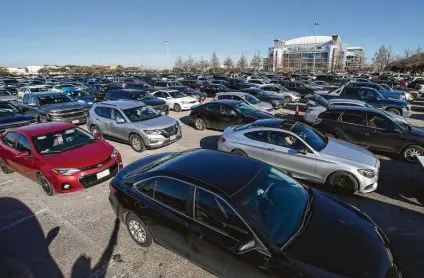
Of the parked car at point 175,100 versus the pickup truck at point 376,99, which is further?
the parked car at point 175,100

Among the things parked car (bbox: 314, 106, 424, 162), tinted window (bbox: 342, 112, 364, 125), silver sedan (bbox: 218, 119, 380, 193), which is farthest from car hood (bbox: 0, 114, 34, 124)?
tinted window (bbox: 342, 112, 364, 125)

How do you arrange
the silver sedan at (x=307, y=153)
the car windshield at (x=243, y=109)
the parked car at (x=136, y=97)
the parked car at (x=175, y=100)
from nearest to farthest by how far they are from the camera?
the silver sedan at (x=307, y=153) → the car windshield at (x=243, y=109) → the parked car at (x=136, y=97) → the parked car at (x=175, y=100)

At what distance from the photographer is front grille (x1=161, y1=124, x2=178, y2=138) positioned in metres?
9.21

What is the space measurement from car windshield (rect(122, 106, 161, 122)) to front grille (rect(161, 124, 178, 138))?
40.4 inches

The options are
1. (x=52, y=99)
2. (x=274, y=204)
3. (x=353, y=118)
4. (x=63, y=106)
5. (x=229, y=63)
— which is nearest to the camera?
(x=274, y=204)

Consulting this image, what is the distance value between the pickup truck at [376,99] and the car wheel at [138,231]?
14607mm

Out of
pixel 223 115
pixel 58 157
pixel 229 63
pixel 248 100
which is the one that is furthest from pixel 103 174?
pixel 229 63

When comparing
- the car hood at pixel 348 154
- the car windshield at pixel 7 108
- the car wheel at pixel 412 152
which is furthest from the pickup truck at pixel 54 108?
the car wheel at pixel 412 152

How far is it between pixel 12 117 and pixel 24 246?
834cm

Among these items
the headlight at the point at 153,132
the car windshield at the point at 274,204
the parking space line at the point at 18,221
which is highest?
the car windshield at the point at 274,204

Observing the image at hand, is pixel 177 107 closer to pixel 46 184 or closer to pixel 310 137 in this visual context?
pixel 46 184

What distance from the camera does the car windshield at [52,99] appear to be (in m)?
13.4

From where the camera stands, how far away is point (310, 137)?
6.61 metres

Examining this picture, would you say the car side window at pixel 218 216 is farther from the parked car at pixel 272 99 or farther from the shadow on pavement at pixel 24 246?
the parked car at pixel 272 99
